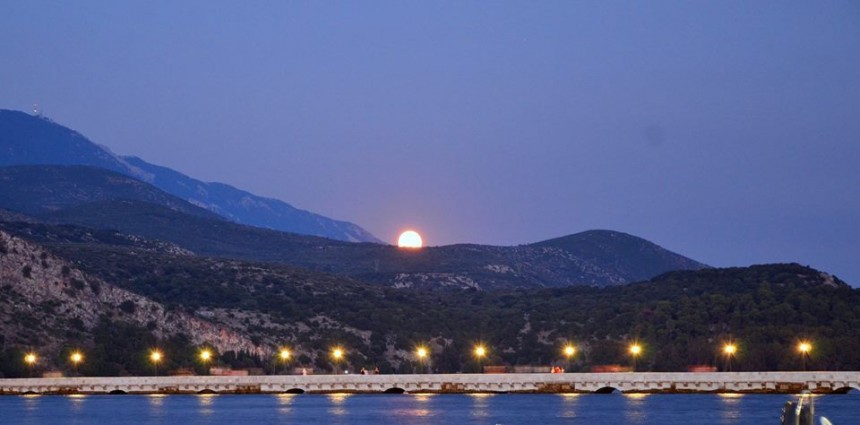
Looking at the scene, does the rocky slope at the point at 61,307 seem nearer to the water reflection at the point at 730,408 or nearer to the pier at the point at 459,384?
the pier at the point at 459,384

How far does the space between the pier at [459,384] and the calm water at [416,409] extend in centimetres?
84

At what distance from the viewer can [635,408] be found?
107 m

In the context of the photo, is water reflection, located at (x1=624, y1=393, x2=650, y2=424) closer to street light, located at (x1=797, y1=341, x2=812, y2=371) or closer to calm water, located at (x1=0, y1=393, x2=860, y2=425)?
calm water, located at (x1=0, y1=393, x2=860, y2=425)

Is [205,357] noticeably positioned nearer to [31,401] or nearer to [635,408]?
[31,401]

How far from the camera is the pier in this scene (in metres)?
122

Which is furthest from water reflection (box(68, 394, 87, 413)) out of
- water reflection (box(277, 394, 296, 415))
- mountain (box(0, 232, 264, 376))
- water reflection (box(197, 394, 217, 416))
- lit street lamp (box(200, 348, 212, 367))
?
lit street lamp (box(200, 348, 212, 367))

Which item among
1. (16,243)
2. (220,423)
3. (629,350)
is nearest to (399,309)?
(629,350)

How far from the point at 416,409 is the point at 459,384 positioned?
21150mm

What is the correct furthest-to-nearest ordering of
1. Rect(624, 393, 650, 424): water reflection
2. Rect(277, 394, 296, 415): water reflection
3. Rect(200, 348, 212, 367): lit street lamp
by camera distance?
Rect(200, 348, 212, 367): lit street lamp → Rect(277, 394, 296, 415): water reflection → Rect(624, 393, 650, 424): water reflection

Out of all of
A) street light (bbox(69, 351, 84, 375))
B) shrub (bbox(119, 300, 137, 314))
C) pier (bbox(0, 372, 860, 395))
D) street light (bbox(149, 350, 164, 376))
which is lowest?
pier (bbox(0, 372, 860, 395))

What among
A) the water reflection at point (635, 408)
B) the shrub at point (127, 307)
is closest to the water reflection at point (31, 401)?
the shrub at point (127, 307)

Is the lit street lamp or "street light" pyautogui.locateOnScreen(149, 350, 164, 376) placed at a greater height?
the lit street lamp

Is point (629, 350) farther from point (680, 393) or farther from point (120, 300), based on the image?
point (120, 300)

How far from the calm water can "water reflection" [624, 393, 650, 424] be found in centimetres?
6
